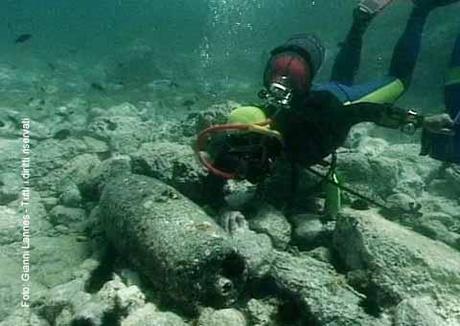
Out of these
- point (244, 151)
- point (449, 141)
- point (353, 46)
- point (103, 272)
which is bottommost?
point (103, 272)

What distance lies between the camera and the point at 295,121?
467 cm

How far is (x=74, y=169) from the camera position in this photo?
6859mm

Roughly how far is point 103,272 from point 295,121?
7.34 feet

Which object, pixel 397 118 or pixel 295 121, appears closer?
pixel 295 121

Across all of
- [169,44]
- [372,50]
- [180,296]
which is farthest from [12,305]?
[169,44]

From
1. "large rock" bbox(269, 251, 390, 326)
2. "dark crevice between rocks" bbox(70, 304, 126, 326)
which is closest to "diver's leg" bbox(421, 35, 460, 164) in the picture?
"large rock" bbox(269, 251, 390, 326)

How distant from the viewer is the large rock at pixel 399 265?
11.4 feet

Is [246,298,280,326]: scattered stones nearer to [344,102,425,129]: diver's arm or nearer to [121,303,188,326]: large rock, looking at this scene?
[121,303,188,326]: large rock

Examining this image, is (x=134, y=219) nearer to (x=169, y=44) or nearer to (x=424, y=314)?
(x=424, y=314)

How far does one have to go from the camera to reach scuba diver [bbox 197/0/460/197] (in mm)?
4453

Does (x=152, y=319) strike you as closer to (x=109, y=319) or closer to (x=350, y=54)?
(x=109, y=319)

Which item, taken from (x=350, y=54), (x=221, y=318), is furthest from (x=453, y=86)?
(x=221, y=318)

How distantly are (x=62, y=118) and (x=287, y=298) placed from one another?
8549 mm

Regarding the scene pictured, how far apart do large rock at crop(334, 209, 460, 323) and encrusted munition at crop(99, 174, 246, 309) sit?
3.11 ft
